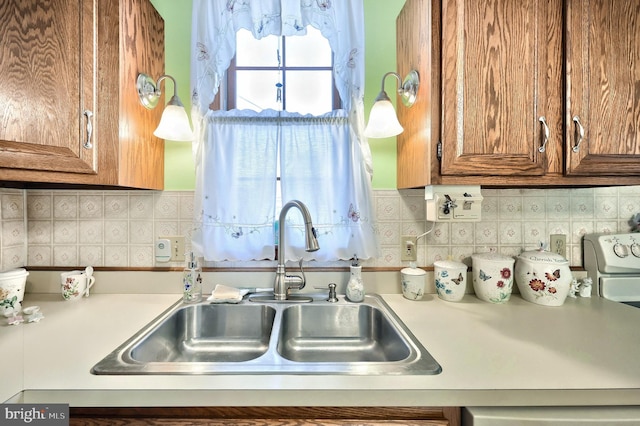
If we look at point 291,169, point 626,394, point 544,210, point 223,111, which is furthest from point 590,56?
A: point 223,111

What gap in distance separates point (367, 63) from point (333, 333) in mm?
1197

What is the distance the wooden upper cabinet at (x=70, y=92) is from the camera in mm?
854

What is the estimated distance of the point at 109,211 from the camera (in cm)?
132

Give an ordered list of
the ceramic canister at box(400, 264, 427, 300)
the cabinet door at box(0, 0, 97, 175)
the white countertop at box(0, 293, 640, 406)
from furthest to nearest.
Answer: the ceramic canister at box(400, 264, 427, 300) < the cabinet door at box(0, 0, 97, 175) < the white countertop at box(0, 293, 640, 406)

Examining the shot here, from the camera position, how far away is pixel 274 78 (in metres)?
1.42

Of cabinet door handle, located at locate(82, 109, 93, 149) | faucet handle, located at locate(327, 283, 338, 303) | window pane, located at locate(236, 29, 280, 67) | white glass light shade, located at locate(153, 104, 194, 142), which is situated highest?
window pane, located at locate(236, 29, 280, 67)

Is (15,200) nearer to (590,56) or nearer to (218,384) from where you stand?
(218,384)

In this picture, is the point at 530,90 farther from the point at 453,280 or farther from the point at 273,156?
the point at 273,156

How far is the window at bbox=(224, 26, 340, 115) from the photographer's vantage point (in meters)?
1.41

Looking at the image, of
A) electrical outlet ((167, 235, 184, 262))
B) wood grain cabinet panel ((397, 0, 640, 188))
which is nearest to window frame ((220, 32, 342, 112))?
wood grain cabinet panel ((397, 0, 640, 188))

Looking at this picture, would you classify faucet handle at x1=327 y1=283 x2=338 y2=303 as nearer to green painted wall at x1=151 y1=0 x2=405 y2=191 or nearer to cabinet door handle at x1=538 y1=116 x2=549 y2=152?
green painted wall at x1=151 y1=0 x2=405 y2=191

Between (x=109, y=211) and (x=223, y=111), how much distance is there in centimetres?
67

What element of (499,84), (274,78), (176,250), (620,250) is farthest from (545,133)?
(176,250)

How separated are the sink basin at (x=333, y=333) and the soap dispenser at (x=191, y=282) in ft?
1.25
